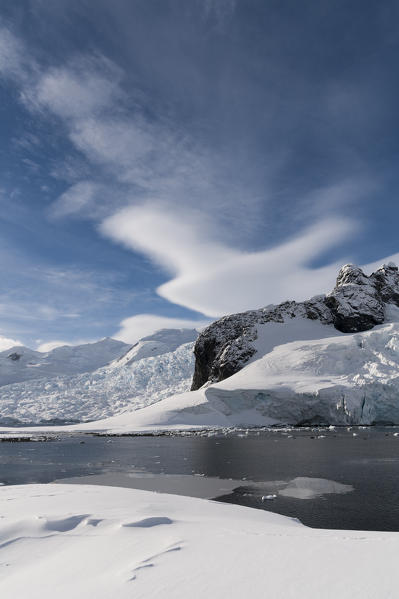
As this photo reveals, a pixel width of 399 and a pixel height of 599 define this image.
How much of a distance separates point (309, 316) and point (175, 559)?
119291mm

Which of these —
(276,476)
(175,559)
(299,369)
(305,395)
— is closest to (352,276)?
(299,369)

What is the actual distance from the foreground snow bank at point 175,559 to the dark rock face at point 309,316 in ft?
332

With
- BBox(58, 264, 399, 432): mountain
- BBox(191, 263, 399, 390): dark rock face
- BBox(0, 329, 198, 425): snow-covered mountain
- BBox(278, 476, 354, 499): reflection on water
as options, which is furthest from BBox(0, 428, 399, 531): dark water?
BBox(0, 329, 198, 425): snow-covered mountain

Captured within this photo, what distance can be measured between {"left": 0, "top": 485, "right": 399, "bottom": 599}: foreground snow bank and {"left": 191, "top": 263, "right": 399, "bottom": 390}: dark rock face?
332ft

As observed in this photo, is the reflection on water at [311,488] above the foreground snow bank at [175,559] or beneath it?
beneath

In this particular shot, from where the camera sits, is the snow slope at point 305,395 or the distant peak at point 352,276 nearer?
the snow slope at point 305,395

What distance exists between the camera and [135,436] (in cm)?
6800

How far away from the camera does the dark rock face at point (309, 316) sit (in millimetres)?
115125

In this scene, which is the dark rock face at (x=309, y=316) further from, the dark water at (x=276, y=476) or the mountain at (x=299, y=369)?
the dark water at (x=276, y=476)

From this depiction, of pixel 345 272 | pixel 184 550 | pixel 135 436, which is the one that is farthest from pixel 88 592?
pixel 345 272

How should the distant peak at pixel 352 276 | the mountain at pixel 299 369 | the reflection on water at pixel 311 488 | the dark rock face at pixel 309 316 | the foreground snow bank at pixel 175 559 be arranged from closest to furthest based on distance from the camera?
the foreground snow bank at pixel 175 559 < the reflection on water at pixel 311 488 < the mountain at pixel 299 369 < the dark rock face at pixel 309 316 < the distant peak at pixel 352 276

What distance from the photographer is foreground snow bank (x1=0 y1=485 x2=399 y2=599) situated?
17.5 ft

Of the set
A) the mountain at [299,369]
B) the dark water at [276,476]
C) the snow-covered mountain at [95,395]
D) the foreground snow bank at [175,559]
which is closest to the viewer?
the foreground snow bank at [175,559]

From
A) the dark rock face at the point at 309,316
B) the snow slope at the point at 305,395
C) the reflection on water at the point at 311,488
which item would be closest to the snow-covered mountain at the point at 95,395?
the dark rock face at the point at 309,316
